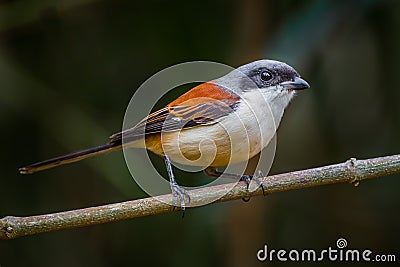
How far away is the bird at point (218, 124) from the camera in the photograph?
9.82ft

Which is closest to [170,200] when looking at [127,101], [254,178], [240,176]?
[254,178]

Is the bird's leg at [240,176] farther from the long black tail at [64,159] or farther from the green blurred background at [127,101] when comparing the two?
the green blurred background at [127,101]

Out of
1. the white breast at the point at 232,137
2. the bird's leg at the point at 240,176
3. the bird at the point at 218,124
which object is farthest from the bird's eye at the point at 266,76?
the bird's leg at the point at 240,176

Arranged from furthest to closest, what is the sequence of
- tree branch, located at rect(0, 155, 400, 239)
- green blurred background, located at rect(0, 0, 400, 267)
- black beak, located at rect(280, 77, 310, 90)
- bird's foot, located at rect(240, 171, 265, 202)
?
green blurred background, located at rect(0, 0, 400, 267)
black beak, located at rect(280, 77, 310, 90)
bird's foot, located at rect(240, 171, 265, 202)
tree branch, located at rect(0, 155, 400, 239)

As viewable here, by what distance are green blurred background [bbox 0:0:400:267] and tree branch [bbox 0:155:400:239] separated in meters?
1.66

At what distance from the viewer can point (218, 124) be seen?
306cm

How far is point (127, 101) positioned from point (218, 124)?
1887 millimetres

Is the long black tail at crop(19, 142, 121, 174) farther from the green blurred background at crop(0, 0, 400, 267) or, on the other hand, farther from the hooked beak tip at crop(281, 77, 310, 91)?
the green blurred background at crop(0, 0, 400, 267)

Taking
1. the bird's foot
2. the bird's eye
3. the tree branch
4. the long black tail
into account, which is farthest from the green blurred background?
the tree branch

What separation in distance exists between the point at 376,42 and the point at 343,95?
0.43 meters

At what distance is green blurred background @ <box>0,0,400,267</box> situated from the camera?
15.0 feet

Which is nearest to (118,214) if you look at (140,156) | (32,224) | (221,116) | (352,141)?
(32,224)

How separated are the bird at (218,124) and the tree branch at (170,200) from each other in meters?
0.19

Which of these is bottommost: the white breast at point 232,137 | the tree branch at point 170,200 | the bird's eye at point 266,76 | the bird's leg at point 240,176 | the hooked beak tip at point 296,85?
the tree branch at point 170,200
